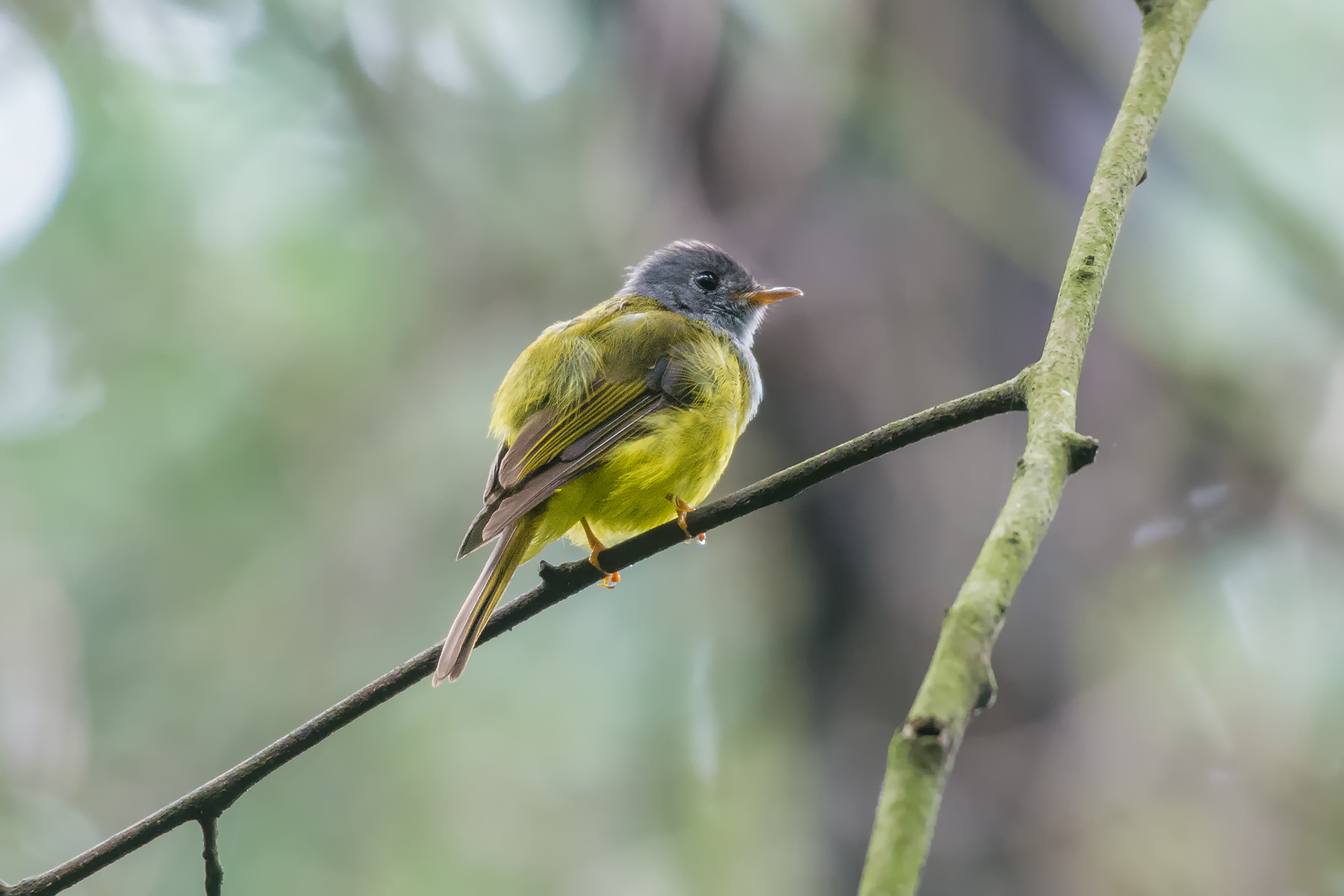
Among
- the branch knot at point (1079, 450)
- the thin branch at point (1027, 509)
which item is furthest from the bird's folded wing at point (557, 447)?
the branch knot at point (1079, 450)

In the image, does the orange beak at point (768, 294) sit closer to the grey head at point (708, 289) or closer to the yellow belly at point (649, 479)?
the grey head at point (708, 289)

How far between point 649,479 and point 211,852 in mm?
1457

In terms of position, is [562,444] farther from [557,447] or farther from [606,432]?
[606,432]

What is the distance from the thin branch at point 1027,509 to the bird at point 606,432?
135 cm

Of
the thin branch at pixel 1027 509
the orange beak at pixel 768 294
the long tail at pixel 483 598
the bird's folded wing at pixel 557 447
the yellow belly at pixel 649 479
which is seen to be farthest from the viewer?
the orange beak at pixel 768 294

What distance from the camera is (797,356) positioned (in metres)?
4.86

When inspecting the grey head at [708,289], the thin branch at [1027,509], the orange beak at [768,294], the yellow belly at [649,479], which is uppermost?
the grey head at [708,289]

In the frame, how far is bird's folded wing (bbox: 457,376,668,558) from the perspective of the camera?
107 inches

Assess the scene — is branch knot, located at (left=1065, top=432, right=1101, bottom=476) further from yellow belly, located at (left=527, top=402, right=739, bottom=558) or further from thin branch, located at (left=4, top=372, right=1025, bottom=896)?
yellow belly, located at (left=527, top=402, right=739, bottom=558)

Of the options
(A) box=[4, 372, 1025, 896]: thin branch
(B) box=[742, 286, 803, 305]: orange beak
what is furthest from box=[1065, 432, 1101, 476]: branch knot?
(B) box=[742, 286, 803, 305]: orange beak

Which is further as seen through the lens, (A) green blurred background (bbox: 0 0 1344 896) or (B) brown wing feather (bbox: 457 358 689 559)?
(A) green blurred background (bbox: 0 0 1344 896)

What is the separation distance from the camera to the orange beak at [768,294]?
3930 mm

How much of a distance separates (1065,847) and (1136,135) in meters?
3.22

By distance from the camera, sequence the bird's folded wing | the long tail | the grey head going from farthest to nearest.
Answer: the grey head → the bird's folded wing → the long tail
